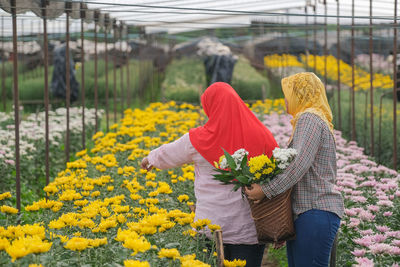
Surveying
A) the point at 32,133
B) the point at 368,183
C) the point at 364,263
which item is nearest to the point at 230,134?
the point at 364,263

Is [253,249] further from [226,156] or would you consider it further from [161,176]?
[161,176]

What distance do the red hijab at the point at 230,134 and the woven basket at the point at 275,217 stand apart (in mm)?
298

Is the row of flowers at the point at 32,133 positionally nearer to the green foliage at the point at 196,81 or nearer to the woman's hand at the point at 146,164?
the woman's hand at the point at 146,164

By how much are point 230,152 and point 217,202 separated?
0.92 ft

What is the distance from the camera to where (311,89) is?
9.05 feet

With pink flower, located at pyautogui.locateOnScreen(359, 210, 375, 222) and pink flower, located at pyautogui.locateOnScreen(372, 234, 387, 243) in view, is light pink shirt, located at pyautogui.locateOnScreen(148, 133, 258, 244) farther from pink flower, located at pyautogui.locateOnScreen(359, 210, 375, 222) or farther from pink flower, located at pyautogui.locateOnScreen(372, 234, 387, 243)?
pink flower, located at pyautogui.locateOnScreen(359, 210, 375, 222)

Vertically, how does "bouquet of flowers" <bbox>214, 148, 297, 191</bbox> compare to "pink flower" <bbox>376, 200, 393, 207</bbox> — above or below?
above

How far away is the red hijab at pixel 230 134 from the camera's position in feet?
9.37

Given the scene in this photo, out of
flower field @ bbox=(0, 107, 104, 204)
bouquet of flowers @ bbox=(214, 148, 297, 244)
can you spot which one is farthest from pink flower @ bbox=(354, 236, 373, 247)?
flower field @ bbox=(0, 107, 104, 204)

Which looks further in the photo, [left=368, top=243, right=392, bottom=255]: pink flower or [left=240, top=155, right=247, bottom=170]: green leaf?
[left=368, top=243, right=392, bottom=255]: pink flower

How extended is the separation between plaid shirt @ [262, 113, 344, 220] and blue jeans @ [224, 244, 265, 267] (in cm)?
34

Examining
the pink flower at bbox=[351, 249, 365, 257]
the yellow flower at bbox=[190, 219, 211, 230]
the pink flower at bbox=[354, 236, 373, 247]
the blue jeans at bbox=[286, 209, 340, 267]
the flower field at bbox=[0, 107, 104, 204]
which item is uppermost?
the yellow flower at bbox=[190, 219, 211, 230]

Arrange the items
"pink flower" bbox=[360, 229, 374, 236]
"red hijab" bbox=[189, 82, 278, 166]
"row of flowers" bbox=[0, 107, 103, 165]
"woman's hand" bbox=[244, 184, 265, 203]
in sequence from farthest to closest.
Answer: "row of flowers" bbox=[0, 107, 103, 165], "pink flower" bbox=[360, 229, 374, 236], "red hijab" bbox=[189, 82, 278, 166], "woman's hand" bbox=[244, 184, 265, 203]

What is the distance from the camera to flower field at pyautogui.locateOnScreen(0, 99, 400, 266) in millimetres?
2062
